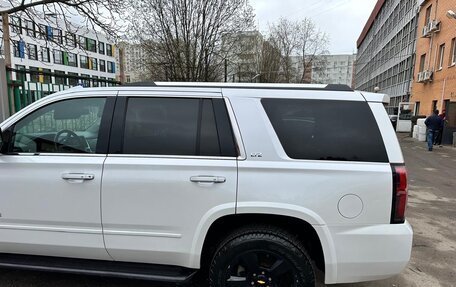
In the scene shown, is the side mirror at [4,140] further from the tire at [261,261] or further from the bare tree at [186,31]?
the bare tree at [186,31]

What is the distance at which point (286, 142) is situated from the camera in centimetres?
244

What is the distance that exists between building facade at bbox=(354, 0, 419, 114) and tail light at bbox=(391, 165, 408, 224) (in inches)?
1195

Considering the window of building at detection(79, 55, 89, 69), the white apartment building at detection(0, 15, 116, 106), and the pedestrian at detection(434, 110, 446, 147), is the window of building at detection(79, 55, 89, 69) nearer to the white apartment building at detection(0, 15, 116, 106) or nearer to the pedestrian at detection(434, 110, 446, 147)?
the white apartment building at detection(0, 15, 116, 106)

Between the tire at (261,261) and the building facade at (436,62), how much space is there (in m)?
16.7

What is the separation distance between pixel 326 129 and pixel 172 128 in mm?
1257

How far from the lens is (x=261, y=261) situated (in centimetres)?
248

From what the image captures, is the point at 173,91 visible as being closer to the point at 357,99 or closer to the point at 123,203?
the point at 123,203

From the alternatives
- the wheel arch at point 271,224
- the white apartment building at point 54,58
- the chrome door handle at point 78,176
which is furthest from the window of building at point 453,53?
the chrome door handle at point 78,176

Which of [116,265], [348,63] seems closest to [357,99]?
[116,265]

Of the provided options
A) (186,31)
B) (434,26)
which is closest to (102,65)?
(186,31)

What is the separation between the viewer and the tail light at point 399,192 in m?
2.31

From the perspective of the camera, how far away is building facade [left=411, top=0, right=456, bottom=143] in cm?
1803

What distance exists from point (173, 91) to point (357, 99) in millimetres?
1515

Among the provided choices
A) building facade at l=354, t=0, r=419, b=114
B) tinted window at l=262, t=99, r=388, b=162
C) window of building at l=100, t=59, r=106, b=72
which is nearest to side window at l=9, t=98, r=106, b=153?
tinted window at l=262, t=99, r=388, b=162
